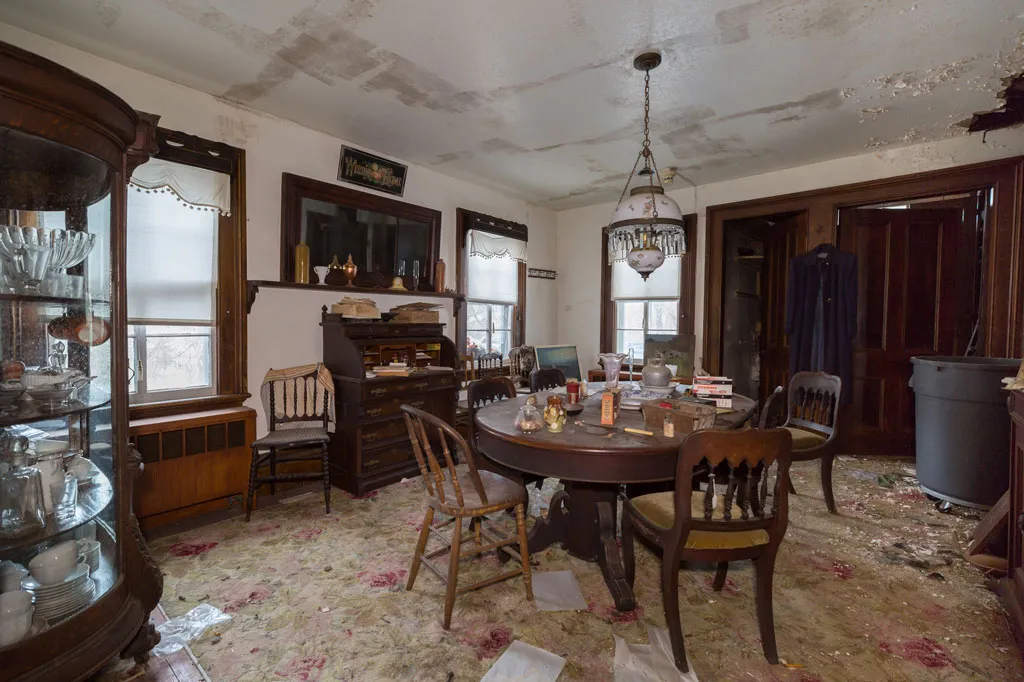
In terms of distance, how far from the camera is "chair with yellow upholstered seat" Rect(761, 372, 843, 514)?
2959mm

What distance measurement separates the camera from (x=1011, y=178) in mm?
3633

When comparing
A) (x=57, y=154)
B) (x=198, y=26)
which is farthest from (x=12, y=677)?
(x=198, y=26)

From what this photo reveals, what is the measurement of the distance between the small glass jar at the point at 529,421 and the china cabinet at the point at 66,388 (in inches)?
58.1

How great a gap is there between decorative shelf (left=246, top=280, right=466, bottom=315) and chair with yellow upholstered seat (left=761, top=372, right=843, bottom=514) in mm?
3040

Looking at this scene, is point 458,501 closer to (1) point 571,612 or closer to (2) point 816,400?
(1) point 571,612

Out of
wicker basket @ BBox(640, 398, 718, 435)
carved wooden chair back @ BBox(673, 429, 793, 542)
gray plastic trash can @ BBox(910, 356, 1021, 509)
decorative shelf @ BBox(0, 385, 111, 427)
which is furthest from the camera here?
gray plastic trash can @ BBox(910, 356, 1021, 509)

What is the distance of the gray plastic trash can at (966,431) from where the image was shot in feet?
9.95

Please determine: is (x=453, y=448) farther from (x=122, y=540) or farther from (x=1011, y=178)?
(x=1011, y=178)

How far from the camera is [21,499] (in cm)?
152

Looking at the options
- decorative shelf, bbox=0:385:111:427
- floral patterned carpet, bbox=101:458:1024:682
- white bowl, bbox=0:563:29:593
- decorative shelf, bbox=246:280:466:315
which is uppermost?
decorative shelf, bbox=246:280:466:315

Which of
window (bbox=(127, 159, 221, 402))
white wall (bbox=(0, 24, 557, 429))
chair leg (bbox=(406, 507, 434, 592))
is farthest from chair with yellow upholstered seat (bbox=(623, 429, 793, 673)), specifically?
window (bbox=(127, 159, 221, 402))

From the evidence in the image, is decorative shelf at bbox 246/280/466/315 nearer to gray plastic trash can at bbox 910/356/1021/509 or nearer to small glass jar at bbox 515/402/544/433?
small glass jar at bbox 515/402/544/433

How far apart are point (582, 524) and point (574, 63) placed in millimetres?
2569

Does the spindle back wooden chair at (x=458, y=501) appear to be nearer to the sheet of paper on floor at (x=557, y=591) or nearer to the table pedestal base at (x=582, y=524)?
the sheet of paper on floor at (x=557, y=591)
